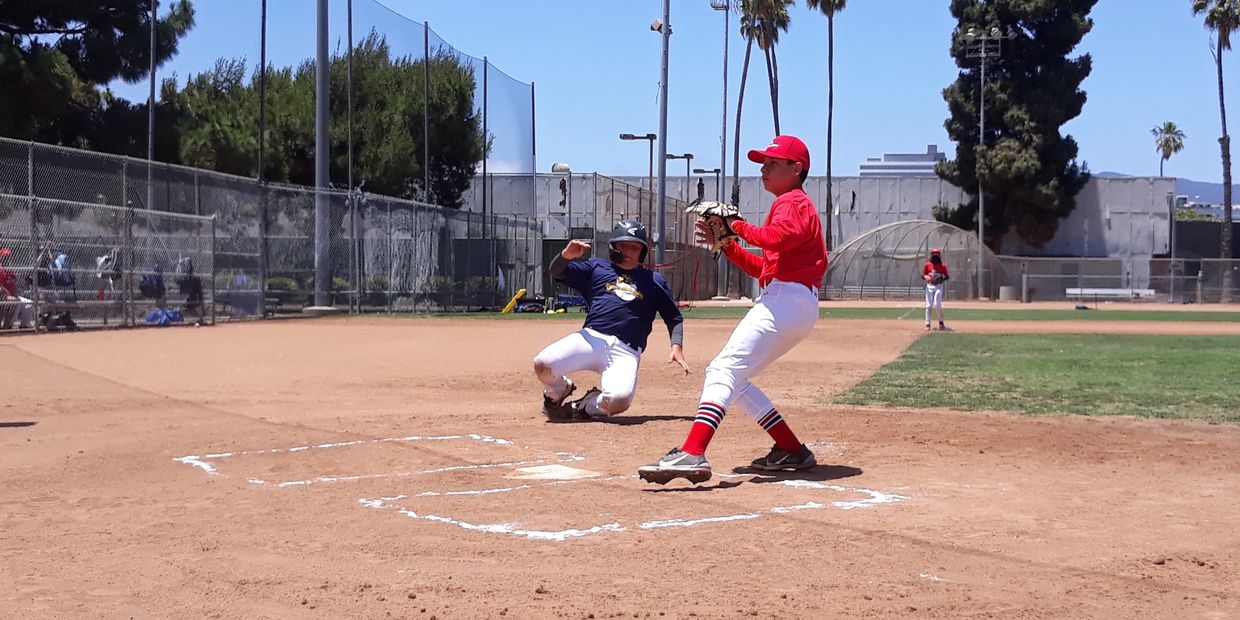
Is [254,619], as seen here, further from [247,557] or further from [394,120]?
[394,120]

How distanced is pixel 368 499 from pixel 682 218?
154 ft

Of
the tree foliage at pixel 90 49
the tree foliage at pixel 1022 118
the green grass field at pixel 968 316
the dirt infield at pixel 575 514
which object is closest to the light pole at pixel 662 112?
the green grass field at pixel 968 316

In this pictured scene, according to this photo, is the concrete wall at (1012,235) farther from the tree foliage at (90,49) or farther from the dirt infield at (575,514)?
the dirt infield at (575,514)

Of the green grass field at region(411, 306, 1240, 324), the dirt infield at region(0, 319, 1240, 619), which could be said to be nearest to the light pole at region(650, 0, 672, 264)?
the green grass field at region(411, 306, 1240, 324)

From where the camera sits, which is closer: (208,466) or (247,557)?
(247,557)

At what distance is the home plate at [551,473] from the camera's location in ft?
23.4

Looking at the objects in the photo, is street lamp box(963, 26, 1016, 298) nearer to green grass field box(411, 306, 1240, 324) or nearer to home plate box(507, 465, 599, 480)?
green grass field box(411, 306, 1240, 324)

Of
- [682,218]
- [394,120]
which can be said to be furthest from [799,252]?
[682,218]

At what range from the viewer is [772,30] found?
60938 mm

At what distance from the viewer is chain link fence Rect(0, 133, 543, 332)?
1955 centimetres

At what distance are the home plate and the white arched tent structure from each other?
51.2 m

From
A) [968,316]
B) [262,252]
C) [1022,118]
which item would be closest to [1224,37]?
[1022,118]

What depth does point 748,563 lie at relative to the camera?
4926mm

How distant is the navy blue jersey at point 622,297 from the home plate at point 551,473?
8.10ft
